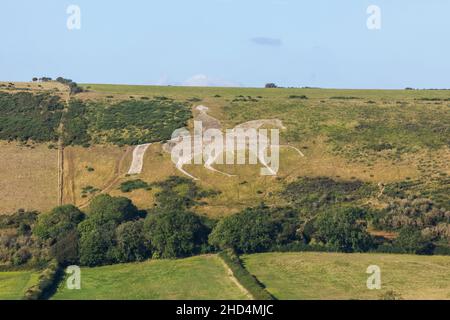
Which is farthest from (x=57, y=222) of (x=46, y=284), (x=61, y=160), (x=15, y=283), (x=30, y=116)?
(x=30, y=116)

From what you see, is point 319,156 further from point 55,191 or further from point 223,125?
point 55,191

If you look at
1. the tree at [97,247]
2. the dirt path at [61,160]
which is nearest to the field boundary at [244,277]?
the tree at [97,247]

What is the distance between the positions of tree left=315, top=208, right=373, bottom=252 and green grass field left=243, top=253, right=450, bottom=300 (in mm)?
1582

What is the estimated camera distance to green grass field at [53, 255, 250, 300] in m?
52.9

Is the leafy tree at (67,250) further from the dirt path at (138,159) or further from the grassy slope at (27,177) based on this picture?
the dirt path at (138,159)

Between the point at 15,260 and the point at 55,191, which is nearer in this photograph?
the point at 15,260

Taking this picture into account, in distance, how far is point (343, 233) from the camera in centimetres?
6688

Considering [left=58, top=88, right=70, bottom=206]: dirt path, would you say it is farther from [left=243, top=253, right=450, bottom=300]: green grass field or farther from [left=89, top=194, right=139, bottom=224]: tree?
[left=243, top=253, right=450, bottom=300]: green grass field

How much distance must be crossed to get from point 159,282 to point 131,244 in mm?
8534

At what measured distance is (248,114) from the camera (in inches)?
4348

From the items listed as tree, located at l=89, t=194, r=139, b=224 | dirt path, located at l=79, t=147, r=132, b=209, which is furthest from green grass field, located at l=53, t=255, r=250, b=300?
dirt path, located at l=79, t=147, r=132, b=209
